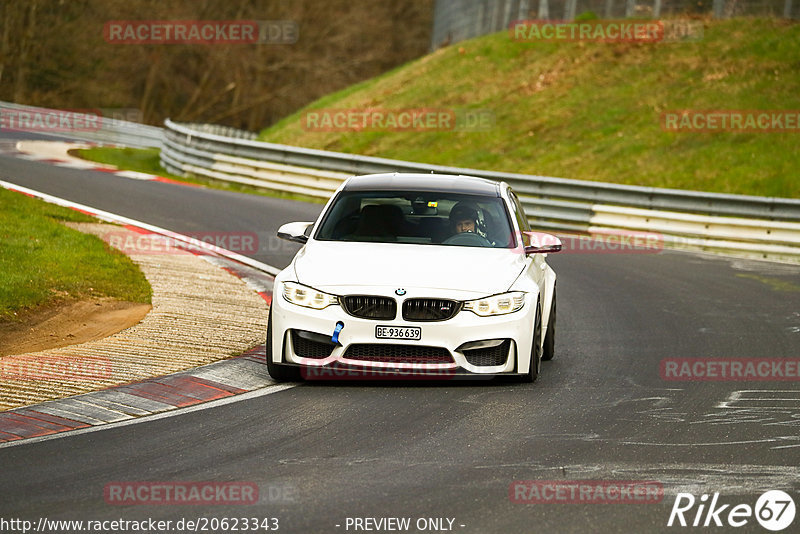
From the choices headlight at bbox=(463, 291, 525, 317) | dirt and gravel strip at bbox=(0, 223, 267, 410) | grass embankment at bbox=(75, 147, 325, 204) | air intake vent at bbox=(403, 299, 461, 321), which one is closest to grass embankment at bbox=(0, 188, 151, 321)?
dirt and gravel strip at bbox=(0, 223, 267, 410)

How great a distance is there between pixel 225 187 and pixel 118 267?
43.5 ft

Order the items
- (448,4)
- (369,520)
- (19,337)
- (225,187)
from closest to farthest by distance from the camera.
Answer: (369,520)
(19,337)
(225,187)
(448,4)

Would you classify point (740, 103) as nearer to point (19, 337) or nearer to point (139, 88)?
point (19, 337)

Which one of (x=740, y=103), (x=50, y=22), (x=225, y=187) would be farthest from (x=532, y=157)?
(x=50, y=22)

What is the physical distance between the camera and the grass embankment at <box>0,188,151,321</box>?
12.1 meters

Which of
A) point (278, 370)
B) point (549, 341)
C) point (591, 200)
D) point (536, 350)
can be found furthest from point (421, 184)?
point (591, 200)

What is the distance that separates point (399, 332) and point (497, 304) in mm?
802

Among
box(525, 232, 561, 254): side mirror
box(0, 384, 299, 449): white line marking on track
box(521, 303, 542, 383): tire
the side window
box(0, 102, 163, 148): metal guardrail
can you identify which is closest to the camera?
box(0, 384, 299, 449): white line marking on track

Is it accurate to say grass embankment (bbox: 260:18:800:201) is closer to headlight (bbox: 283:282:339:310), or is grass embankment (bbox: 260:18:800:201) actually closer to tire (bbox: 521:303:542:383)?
tire (bbox: 521:303:542:383)

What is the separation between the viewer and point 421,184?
1080 cm

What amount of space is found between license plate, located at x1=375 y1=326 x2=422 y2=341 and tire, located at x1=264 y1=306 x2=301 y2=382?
0.79 metres

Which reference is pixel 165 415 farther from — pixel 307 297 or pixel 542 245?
pixel 542 245

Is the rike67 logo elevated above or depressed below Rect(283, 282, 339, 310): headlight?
below

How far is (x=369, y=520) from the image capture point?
5.89 meters
